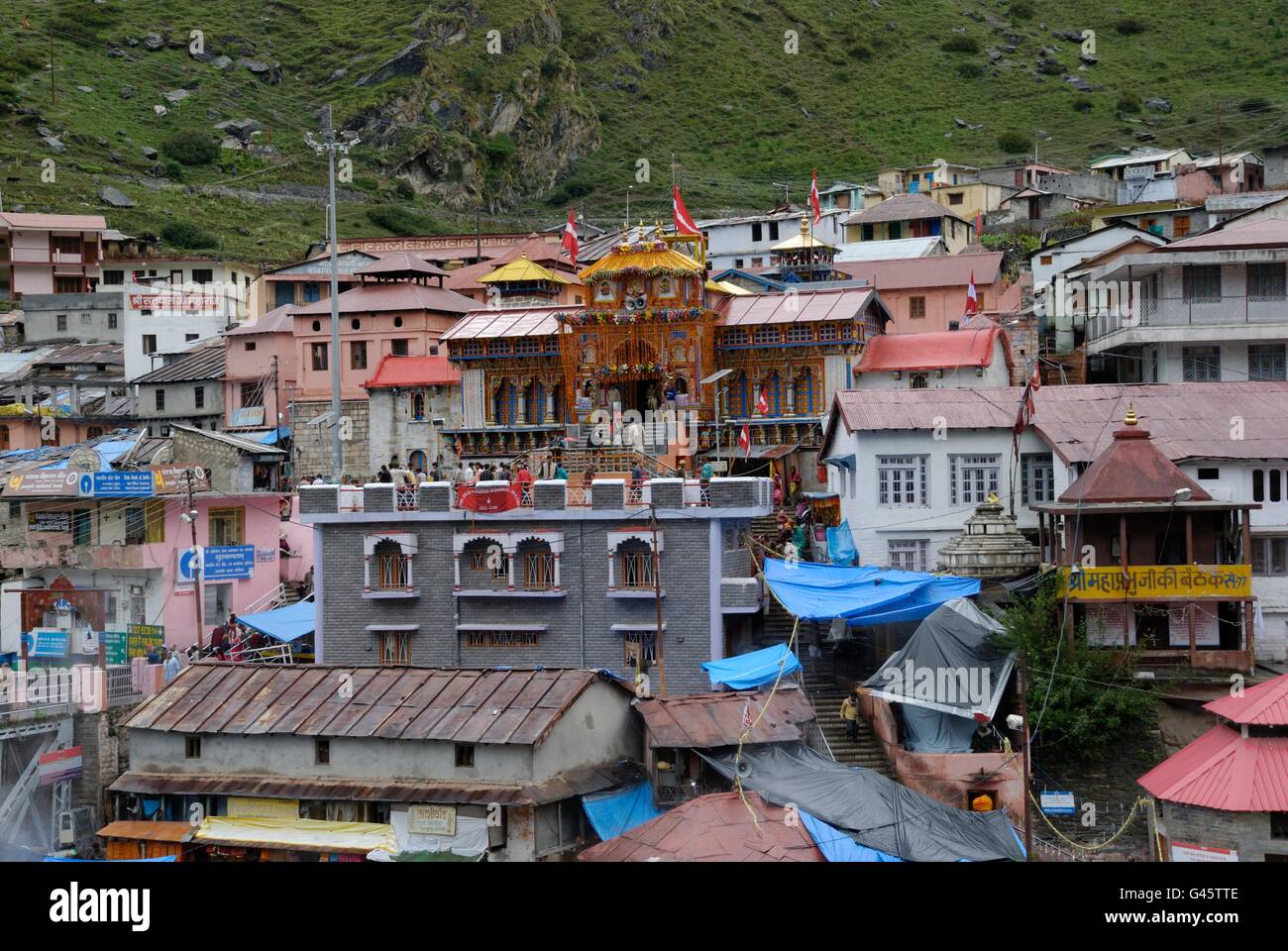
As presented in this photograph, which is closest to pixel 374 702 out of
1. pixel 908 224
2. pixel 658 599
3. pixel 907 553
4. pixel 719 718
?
pixel 719 718

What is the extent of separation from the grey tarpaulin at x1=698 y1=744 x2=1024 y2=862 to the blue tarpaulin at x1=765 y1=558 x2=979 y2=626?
15.2ft

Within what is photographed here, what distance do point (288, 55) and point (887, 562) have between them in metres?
114

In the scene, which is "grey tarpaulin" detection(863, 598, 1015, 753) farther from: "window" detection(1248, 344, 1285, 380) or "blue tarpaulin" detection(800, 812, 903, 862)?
"window" detection(1248, 344, 1285, 380)

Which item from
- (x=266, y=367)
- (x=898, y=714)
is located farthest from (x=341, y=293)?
(x=898, y=714)

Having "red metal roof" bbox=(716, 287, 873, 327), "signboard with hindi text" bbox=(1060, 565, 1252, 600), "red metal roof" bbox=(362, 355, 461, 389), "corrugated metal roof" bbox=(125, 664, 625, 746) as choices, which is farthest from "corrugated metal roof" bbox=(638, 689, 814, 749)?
"red metal roof" bbox=(362, 355, 461, 389)

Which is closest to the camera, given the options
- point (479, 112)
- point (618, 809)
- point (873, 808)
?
point (873, 808)

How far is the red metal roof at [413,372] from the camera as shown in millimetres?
59594

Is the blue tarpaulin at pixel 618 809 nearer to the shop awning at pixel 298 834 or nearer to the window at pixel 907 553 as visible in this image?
the shop awning at pixel 298 834

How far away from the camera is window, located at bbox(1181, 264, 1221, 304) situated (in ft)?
161

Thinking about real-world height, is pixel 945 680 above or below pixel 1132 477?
below

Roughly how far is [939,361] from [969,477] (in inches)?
449

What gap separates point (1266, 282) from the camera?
48719mm

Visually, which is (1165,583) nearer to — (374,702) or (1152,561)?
(1152,561)

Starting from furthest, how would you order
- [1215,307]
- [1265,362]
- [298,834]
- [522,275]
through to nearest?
[522,275]
[1215,307]
[1265,362]
[298,834]
